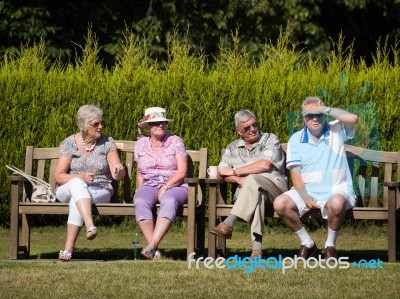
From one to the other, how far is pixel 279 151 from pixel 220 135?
2424 millimetres

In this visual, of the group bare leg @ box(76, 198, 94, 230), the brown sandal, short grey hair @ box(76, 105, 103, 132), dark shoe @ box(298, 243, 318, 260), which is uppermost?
short grey hair @ box(76, 105, 103, 132)

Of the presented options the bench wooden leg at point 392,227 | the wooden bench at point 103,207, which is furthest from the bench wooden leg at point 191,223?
the bench wooden leg at point 392,227

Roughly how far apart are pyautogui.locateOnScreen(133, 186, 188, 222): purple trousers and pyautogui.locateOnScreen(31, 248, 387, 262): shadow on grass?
1.43 ft

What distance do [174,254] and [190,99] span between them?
2422 mm

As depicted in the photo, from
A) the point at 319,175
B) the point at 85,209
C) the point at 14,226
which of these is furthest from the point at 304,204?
the point at 14,226

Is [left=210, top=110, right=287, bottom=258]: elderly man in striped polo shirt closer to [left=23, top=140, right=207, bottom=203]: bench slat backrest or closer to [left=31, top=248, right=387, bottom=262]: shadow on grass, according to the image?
[left=23, top=140, right=207, bottom=203]: bench slat backrest

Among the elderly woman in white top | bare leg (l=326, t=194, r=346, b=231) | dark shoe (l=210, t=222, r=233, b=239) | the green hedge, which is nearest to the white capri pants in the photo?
the elderly woman in white top

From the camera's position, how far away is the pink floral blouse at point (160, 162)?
31.1 feet

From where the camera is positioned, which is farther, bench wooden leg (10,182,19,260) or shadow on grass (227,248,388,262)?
shadow on grass (227,248,388,262)

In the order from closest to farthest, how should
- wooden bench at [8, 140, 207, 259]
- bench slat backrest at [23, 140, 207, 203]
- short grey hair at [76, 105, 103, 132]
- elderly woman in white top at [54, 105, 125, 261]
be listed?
wooden bench at [8, 140, 207, 259]
elderly woman in white top at [54, 105, 125, 261]
short grey hair at [76, 105, 103, 132]
bench slat backrest at [23, 140, 207, 203]

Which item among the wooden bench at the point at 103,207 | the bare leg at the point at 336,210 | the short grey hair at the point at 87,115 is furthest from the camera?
the short grey hair at the point at 87,115

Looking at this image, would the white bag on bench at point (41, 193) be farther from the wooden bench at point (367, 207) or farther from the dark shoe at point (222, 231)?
the dark shoe at point (222, 231)

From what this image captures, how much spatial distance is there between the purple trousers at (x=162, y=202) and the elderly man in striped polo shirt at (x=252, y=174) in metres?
0.40

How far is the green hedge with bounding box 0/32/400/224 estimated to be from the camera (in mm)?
11578
